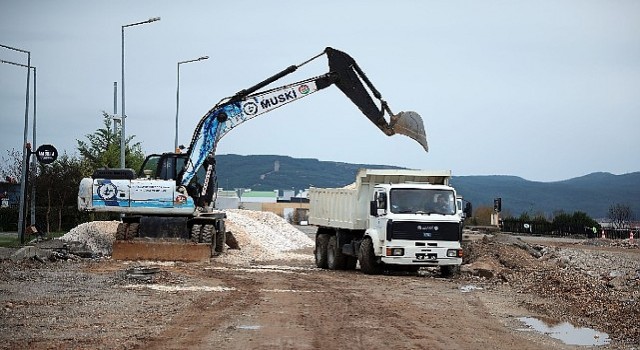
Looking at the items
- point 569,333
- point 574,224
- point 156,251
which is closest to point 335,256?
point 156,251

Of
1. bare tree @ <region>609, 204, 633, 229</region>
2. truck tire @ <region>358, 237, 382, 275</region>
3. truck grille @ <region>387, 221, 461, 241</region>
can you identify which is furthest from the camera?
bare tree @ <region>609, 204, 633, 229</region>

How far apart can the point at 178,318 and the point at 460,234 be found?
556 inches

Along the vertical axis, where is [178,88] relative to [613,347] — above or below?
above

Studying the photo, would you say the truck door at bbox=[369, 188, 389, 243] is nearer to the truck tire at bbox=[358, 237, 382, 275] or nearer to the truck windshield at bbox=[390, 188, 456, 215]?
the truck windshield at bbox=[390, 188, 456, 215]

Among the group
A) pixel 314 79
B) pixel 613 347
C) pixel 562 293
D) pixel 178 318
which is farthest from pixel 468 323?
pixel 314 79

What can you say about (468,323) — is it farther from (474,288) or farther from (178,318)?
(474,288)

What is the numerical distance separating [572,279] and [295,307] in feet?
36.4

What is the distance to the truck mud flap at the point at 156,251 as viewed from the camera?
34656 millimetres

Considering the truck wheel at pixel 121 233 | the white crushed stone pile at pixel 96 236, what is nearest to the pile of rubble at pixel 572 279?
the truck wheel at pixel 121 233

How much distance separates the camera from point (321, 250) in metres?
34.9

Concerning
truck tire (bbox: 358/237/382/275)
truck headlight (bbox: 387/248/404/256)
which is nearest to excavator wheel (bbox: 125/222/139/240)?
truck tire (bbox: 358/237/382/275)

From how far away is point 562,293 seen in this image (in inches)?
926

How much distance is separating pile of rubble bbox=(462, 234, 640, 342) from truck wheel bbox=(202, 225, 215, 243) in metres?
8.61

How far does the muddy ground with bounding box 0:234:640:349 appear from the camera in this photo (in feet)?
47.1
